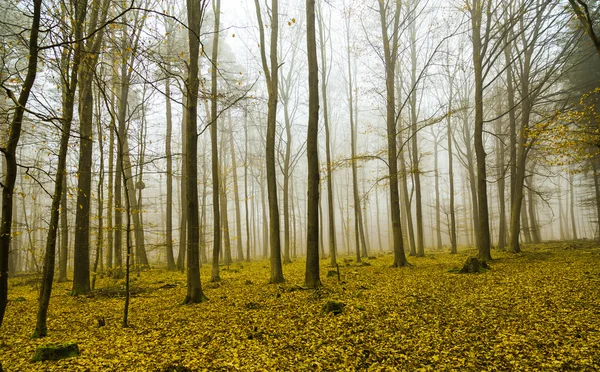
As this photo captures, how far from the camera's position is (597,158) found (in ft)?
45.1

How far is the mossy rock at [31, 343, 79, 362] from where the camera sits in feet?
14.3

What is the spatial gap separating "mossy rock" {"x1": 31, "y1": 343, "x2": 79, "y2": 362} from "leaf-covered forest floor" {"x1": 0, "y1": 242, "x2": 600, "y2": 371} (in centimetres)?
15

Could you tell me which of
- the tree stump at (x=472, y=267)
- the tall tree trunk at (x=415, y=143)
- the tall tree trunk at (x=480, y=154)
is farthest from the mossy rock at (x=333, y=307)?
the tall tree trunk at (x=415, y=143)

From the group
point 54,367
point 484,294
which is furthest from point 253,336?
point 484,294

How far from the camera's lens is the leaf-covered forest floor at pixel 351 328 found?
391cm

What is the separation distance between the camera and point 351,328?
16.3 feet

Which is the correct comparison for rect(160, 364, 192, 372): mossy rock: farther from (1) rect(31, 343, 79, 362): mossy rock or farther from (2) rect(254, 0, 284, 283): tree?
(2) rect(254, 0, 284, 283): tree

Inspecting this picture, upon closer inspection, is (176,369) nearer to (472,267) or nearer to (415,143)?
(472,267)

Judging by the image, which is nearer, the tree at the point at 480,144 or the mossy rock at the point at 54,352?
the mossy rock at the point at 54,352

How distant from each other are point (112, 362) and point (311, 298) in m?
4.02

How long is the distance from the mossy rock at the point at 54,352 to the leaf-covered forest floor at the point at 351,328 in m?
0.15

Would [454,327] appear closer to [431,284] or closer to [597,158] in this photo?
[431,284]

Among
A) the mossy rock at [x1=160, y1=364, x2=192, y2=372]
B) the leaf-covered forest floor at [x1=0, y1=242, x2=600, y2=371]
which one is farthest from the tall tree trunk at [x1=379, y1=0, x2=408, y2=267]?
the mossy rock at [x1=160, y1=364, x2=192, y2=372]

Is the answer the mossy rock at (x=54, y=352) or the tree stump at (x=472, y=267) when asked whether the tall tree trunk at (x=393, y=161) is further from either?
the mossy rock at (x=54, y=352)
